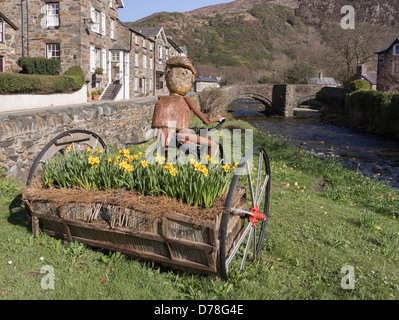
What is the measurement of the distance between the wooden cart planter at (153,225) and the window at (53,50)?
21.7 meters

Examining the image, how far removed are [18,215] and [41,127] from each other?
309 cm

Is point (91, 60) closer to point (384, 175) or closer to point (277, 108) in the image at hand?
point (384, 175)

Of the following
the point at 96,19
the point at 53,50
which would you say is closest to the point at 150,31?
the point at 96,19

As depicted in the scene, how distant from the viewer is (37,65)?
2131 cm

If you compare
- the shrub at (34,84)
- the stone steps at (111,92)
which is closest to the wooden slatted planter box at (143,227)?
the shrub at (34,84)

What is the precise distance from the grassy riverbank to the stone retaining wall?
0.69 m

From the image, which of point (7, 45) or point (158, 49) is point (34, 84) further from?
point (158, 49)

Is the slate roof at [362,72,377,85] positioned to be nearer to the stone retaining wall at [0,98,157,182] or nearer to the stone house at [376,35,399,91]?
the stone house at [376,35,399,91]

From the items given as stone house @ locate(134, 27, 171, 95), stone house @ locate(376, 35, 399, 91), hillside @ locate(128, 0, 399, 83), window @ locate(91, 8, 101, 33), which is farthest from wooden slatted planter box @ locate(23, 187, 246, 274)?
hillside @ locate(128, 0, 399, 83)

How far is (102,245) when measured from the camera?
4.03 metres

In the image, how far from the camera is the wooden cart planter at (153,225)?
11.2ft

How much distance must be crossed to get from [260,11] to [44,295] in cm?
20892

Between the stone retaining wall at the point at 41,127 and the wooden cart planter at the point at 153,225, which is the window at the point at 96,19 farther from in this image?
the wooden cart planter at the point at 153,225
